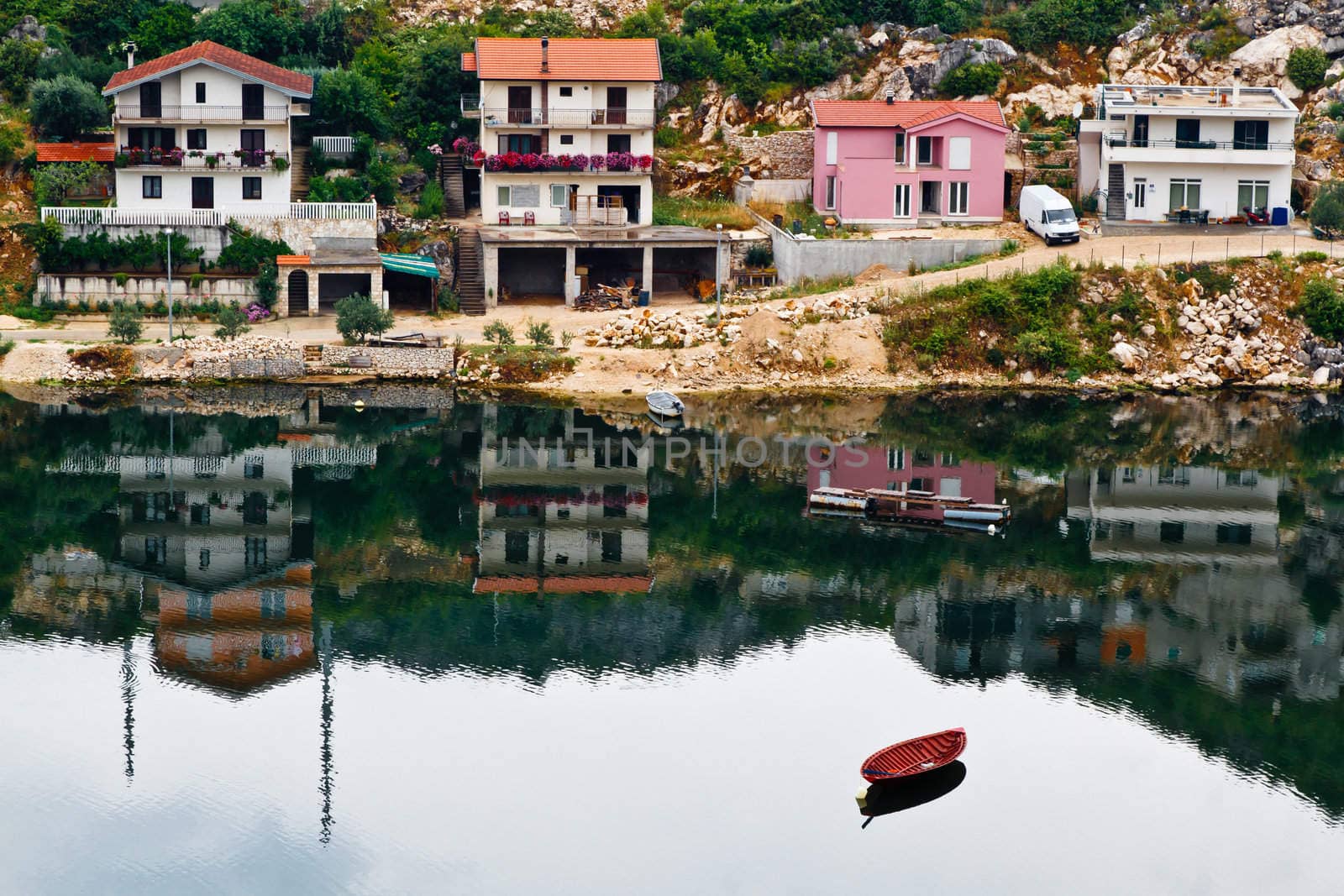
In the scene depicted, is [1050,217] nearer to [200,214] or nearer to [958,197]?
[958,197]

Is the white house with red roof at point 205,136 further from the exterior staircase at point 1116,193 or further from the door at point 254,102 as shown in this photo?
the exterior staircase at point 1116,193

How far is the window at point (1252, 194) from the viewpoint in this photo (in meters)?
79.4

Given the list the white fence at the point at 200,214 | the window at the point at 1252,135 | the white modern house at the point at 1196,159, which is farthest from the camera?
the window at the point at 1252,135

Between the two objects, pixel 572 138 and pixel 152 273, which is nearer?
pixel 152 273

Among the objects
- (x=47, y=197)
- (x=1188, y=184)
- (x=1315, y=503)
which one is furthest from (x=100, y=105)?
(x=1315, y=503)

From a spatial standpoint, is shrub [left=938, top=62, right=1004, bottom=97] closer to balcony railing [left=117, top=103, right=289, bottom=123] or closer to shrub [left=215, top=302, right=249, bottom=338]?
balcony railing [left=117, top=103, right=289, bottom=123]

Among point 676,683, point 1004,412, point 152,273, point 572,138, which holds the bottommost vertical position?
point 676,683

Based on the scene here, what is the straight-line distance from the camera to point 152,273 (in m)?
75.4

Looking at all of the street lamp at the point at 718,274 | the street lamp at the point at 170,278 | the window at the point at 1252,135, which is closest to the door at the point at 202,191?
the street lamp at the point at 170,278

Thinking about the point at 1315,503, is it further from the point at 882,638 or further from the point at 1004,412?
the point at 882,638

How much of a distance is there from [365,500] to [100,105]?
3115cm

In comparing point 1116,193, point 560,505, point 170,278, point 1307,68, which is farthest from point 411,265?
point 1307,68

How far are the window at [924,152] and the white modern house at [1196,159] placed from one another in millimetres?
7027

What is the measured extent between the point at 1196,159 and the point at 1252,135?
255 cm
